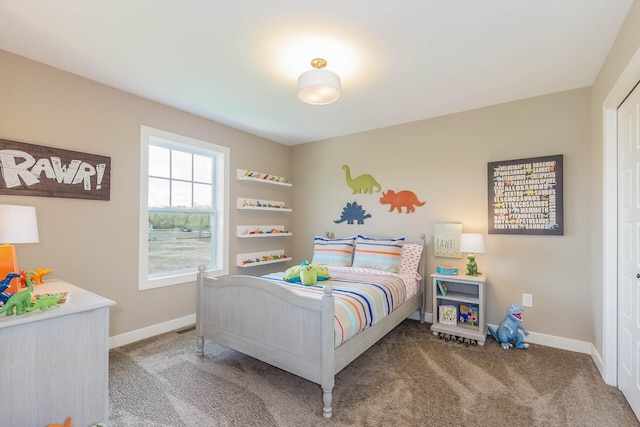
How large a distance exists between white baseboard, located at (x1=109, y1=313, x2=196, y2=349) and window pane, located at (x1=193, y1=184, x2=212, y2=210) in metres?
1.30

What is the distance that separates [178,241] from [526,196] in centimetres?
377

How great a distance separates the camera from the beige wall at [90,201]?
7.68 feet

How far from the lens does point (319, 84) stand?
83.7 inches

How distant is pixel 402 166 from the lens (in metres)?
3.85

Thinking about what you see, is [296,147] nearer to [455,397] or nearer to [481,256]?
[481,256]

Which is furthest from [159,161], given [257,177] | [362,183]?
[362,183]

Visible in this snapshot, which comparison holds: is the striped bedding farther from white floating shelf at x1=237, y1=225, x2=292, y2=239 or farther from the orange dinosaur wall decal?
white floating shelf at x1=237, y1=225, x2=292, y2=239

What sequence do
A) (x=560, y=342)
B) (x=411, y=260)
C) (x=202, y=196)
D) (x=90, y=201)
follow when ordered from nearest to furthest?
(x=90, y=201) < (x=560, y=342) < (x=411, y=260) < (x=202, y=196)

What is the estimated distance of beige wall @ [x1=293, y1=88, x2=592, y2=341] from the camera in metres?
2.82

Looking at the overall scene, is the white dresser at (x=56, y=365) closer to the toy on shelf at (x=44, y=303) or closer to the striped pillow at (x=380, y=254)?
the toy on shelf at (x=44, y=303)

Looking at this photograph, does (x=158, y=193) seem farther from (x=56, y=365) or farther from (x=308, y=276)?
(x=56, y=365)

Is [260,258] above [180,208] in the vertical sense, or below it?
below

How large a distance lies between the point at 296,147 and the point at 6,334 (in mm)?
3997

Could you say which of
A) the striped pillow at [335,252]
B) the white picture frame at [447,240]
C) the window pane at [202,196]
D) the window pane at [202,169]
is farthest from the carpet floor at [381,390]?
the window pane at [202,169]
